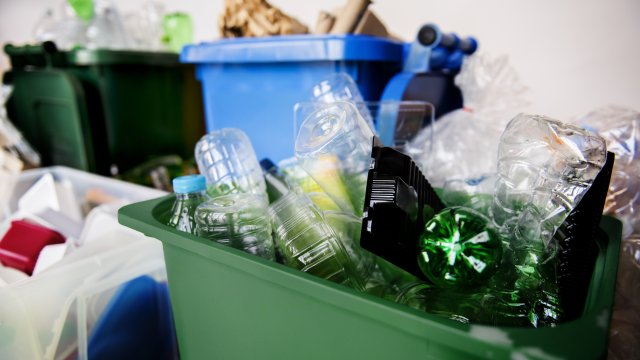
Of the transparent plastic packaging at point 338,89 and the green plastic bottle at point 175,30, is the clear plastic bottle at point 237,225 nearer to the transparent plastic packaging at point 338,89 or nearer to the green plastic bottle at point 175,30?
the transparent plastic packaging at point 338,89

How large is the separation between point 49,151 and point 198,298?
4.11 feet

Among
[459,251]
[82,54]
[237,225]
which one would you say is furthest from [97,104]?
[459,251]

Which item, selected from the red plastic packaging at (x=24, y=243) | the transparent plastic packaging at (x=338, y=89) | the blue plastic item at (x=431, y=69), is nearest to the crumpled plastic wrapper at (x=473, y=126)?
the blue plastic item at (x=431, y=69)

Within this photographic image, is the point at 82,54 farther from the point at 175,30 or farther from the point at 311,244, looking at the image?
the point at 311,244

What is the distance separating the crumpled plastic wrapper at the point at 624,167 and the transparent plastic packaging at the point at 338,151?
1.53 ft

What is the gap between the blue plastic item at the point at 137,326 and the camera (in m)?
0.69

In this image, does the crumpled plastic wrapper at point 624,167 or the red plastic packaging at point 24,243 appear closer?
the crumpled plastic wrapper at point 624,167

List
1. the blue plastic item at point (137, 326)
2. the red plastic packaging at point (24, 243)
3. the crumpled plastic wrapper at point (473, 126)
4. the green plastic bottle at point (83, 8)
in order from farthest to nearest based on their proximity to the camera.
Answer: the green plastic bottle at point (83, 8), the crumpled plastic wrapper at point (473, 126), the red plastic packaging at point (24, 243), the blue plastic item at point (137, 326)

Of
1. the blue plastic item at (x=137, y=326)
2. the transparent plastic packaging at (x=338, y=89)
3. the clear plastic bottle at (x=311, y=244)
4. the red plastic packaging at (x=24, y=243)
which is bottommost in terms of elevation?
the blue plastic item at (x=137, y=326)

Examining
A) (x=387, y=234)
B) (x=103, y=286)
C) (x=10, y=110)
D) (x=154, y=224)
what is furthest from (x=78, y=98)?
(x=387, y=234)

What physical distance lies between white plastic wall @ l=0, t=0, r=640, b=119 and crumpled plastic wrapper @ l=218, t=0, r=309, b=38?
0.65 metres

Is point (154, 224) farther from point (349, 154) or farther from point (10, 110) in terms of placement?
point (10, 110)

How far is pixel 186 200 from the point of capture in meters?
0.63

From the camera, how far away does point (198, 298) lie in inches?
21.9
